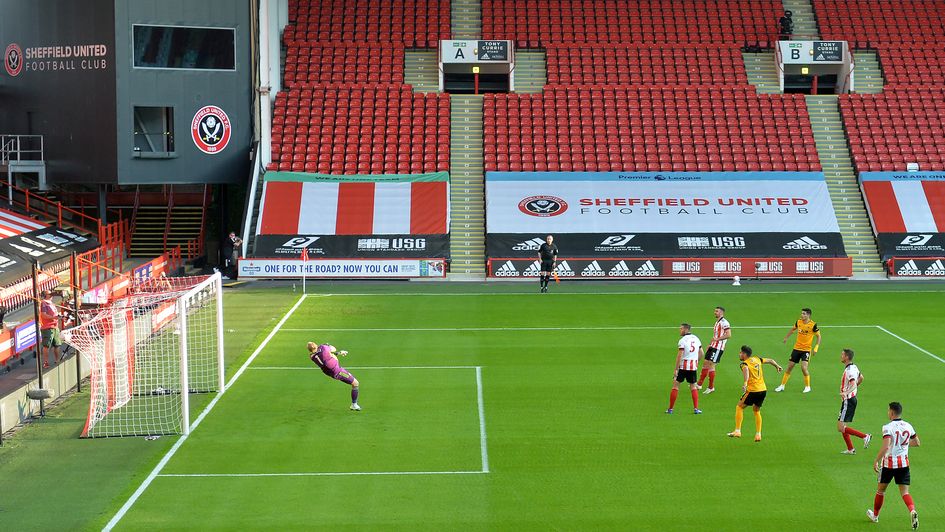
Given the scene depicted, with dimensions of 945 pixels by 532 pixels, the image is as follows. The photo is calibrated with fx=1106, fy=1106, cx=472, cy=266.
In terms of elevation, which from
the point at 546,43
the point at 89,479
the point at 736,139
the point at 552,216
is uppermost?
the point at 546,43

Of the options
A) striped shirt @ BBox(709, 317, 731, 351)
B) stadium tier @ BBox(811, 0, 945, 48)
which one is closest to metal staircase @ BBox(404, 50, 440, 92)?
stadium tier @ BBox(811, 0, 945, 48)

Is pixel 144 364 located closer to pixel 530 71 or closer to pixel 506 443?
pixel 506 443

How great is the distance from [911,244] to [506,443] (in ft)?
84.0

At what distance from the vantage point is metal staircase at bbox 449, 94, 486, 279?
128ft

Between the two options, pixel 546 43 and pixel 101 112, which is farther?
pixel 546 43

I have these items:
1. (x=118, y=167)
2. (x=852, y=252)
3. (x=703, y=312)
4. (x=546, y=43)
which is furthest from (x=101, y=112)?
(x=852, y=252)

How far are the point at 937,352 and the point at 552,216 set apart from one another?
16.6m

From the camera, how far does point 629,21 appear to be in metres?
49.2

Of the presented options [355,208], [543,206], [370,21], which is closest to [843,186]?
[543,206]

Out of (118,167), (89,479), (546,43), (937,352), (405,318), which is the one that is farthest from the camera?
(546,43)

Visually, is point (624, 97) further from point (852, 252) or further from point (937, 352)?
point (937, 352)

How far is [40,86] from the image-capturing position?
3991cm

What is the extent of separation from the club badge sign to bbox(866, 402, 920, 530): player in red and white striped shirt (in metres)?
30.5

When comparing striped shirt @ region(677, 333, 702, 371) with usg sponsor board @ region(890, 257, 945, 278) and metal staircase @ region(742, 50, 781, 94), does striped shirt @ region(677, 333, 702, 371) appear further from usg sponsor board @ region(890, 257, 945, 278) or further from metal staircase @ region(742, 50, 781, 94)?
metal staircase @ region(742, 50, 781, 94)
